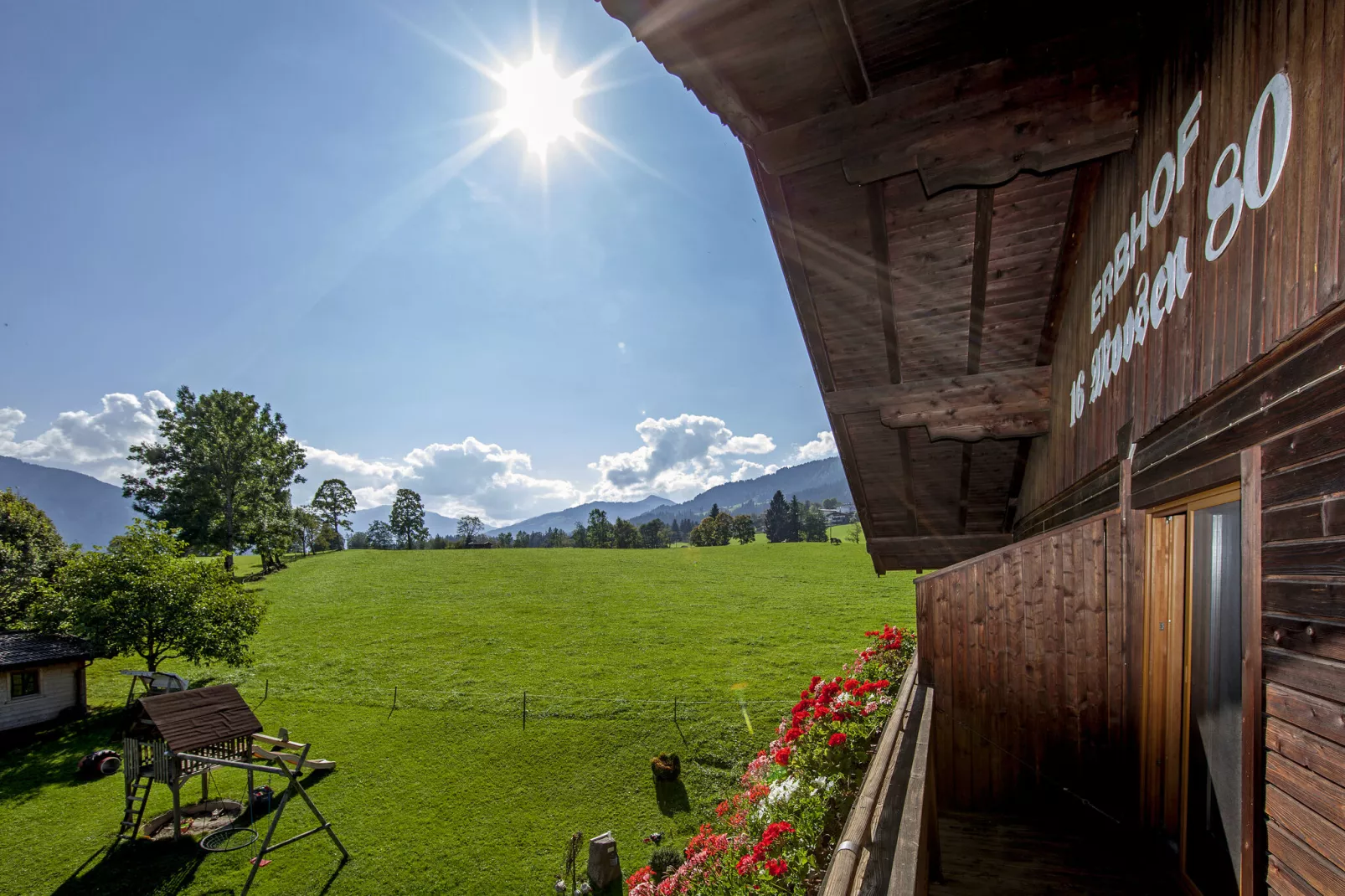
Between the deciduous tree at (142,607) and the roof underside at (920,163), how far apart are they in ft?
76.1

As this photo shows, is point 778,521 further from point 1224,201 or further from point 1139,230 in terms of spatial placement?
point 1224,201

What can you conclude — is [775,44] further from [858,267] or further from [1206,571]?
[1206,571]

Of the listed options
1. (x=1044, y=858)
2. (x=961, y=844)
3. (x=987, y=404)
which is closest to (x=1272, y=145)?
(x=987, y=404)

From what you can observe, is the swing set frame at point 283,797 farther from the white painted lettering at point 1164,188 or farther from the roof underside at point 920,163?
the white painted lettering at point 1164,188

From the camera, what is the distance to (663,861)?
34.5 ft

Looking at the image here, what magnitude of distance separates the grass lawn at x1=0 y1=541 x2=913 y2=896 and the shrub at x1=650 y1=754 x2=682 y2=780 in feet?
1.09

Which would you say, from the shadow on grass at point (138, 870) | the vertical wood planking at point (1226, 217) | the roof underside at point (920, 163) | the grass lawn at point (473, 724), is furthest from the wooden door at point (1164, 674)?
the shadow on grass at point (138, 870)

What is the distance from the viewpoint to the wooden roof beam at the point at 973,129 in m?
2.70

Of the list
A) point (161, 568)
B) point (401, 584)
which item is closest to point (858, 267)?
point (161, 568)

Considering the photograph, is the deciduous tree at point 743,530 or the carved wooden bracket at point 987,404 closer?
the carved wooden bracket at point 987,404

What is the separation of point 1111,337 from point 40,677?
3022cm

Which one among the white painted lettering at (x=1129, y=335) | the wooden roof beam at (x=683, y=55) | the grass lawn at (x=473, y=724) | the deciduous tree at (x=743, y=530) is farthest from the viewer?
the deciduous tree at (x=743, y=530)

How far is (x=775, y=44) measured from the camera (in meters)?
2.30

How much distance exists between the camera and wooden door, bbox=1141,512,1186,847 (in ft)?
9.61
